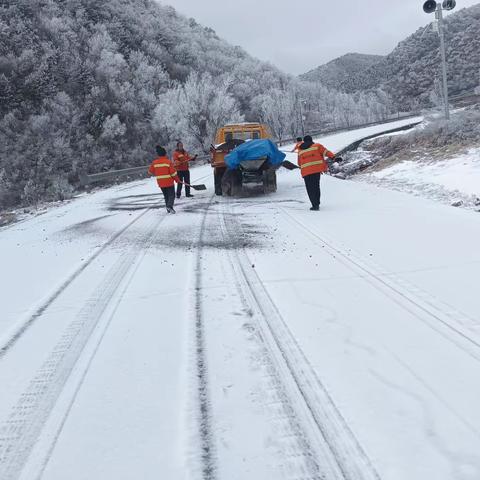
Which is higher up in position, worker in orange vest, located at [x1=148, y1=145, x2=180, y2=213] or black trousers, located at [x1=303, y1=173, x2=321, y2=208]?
worker in orange vest, located at [x1=148, y1=145, x2=180, y2=213]

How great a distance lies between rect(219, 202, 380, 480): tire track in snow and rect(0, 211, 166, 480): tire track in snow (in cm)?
161

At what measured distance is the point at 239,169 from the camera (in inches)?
539

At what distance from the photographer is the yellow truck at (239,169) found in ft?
45.1

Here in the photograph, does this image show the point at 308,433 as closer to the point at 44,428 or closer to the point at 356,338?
the point at 356,338

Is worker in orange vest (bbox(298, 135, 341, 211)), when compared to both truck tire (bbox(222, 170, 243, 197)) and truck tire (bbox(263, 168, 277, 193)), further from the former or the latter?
truck tire (bbox(222, 170, 243, 197))

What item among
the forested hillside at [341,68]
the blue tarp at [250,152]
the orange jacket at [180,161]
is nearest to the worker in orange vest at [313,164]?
the blue tarp at [250,152]

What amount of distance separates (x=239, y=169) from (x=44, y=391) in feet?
35.2

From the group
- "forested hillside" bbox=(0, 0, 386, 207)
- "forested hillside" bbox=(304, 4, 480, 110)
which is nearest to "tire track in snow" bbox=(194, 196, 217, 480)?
"forested hillside" bbox=(0, 0, 386, 207)

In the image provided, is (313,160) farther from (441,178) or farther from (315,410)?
(315,410)

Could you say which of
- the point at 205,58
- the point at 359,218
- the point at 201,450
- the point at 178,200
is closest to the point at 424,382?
the point at 201,450

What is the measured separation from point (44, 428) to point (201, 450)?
104cm

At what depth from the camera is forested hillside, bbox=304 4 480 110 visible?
3145 inches

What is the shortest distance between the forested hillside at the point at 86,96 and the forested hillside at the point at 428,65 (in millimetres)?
41855

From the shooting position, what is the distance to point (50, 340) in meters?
4.41
